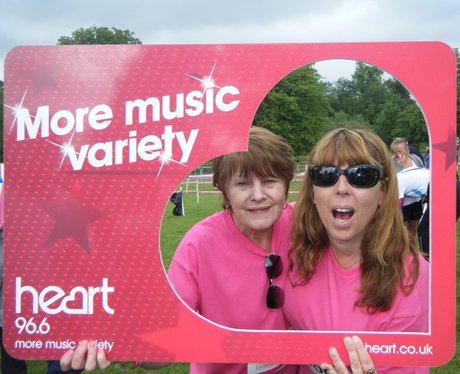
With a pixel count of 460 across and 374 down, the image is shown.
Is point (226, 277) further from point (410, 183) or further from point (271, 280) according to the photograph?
point (410, 183)

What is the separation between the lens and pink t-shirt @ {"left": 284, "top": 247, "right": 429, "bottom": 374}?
150 cm

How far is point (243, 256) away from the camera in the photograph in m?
1.64

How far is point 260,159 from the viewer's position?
159cm

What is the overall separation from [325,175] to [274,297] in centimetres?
49

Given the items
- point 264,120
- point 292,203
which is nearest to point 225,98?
point 264,120

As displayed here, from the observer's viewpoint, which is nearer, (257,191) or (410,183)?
(257,191)

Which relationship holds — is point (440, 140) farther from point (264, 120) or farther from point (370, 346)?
point (370, 346)

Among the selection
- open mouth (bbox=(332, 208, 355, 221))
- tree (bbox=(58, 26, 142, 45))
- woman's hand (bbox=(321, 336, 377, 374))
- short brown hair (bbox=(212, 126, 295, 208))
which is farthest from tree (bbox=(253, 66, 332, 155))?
tree (bbox=(58, 26, 142, 45))

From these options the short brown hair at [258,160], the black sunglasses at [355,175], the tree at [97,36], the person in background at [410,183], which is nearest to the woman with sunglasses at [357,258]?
the black sunglasses at [355,175]

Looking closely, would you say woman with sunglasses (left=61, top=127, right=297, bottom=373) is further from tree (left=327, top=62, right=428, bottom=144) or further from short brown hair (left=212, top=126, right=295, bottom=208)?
tree (left=327, top=62, right=428, bottom=144)

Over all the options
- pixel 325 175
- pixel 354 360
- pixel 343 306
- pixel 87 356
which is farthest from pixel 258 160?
pixel 87 356

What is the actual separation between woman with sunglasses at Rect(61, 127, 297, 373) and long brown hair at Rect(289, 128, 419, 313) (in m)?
0.12

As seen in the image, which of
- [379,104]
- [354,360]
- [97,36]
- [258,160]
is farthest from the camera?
[97,36]

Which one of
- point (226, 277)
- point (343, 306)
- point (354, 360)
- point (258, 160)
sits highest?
point (258, 160)
